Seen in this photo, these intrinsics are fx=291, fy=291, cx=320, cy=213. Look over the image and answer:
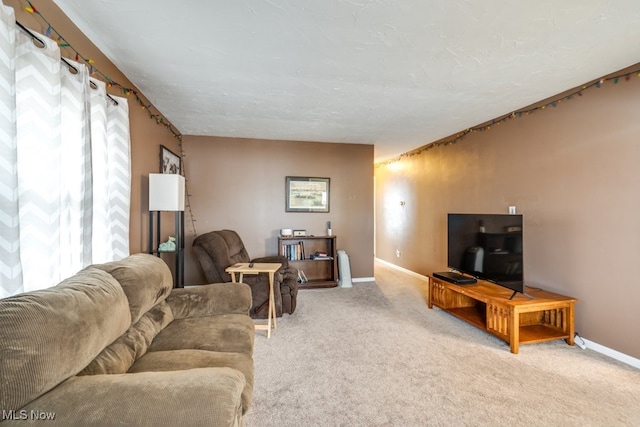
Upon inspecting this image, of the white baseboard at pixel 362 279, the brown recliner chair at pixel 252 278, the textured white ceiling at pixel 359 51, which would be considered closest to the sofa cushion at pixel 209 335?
the brown recliner chair at pixel 252 278

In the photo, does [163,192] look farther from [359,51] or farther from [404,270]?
[404,270]

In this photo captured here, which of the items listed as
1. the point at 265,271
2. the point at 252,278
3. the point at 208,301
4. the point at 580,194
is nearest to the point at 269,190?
the point at 252,278

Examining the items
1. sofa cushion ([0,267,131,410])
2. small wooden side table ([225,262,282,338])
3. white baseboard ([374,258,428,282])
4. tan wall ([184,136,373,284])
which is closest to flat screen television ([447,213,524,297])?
white baseboard ([374,258,428,282])

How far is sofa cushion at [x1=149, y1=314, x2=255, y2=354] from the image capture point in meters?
1.64

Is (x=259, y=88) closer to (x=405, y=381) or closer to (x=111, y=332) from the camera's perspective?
(x=111, y=332)

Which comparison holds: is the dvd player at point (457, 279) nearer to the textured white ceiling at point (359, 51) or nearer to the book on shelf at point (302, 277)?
the textured white ceiling at point (359, 51)

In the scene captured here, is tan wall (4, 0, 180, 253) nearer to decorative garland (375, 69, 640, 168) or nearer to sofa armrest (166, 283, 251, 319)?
sofa armrest (166, 283, 251, 319)

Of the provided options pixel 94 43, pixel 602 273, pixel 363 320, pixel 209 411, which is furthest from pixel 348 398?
pixel 94 43

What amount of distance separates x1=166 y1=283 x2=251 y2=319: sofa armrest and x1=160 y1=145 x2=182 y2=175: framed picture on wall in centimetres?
196

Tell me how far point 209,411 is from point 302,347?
1.76 m

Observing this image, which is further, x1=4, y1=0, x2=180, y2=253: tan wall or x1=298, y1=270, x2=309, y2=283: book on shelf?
x1=298, y1=270, x2=309, y2=283: book on shelf

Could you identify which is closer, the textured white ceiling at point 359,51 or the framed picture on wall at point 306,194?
the textured white ceiling at point 359,51

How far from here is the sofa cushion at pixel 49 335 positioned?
85 centimetres

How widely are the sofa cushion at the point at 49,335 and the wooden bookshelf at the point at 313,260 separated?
3379mm
